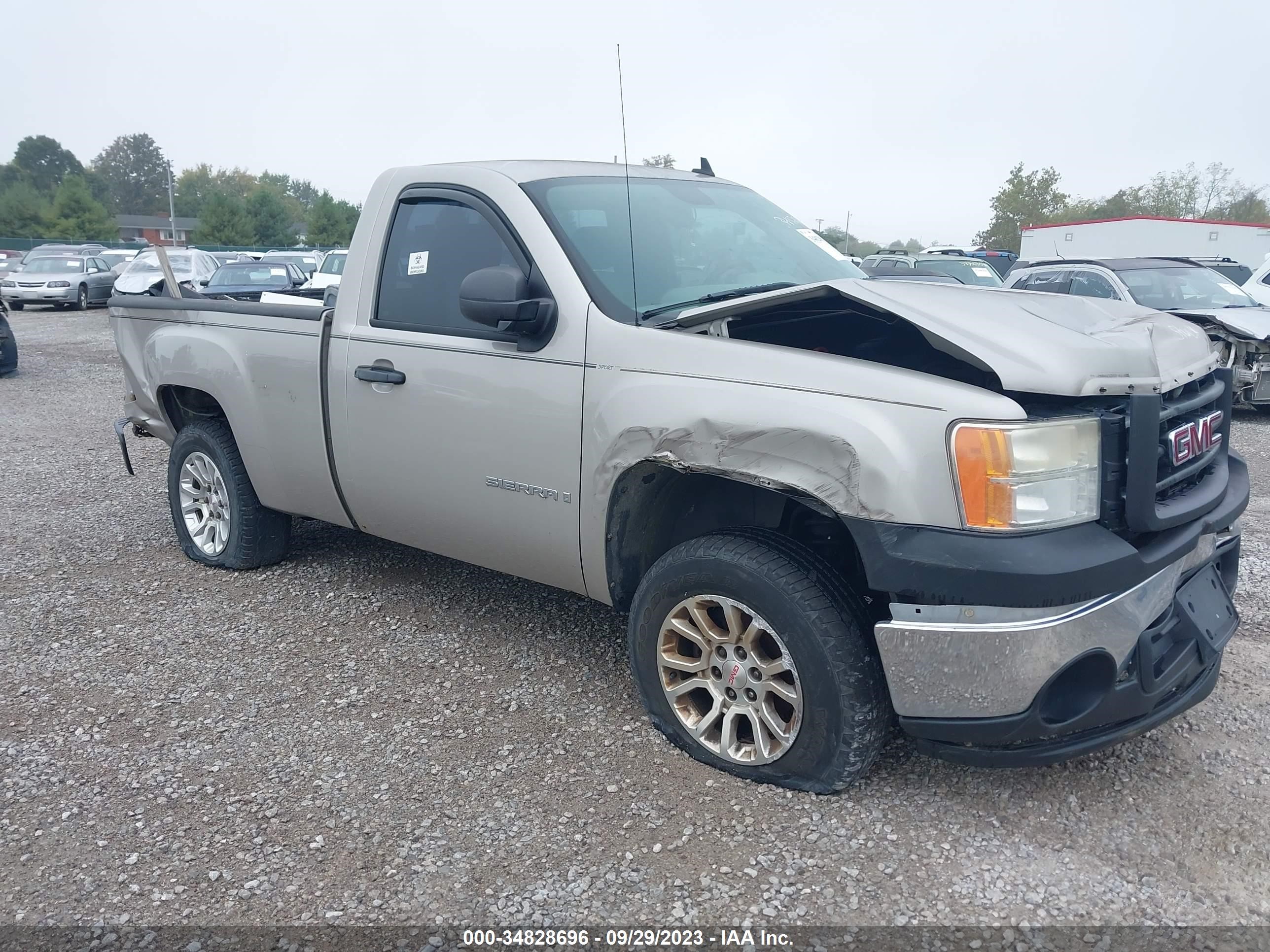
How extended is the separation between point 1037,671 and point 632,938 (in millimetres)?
1237

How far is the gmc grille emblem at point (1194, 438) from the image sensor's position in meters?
2.82

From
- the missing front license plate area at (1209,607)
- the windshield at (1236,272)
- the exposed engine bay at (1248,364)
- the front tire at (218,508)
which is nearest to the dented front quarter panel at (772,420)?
the missing front license plate area at (1209,607)

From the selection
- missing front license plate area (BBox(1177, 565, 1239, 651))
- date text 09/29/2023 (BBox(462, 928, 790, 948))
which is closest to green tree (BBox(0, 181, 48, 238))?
date text 09/29/2023 (BBox(462, 928, 790, 948))

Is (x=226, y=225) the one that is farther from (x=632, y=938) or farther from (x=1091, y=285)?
(x=632, y=938)

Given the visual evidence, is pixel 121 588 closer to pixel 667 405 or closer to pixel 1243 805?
pixel 667 405

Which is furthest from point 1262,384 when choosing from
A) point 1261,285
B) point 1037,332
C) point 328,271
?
point 328,271

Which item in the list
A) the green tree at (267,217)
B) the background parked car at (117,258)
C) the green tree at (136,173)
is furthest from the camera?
the green tree at (136,173)

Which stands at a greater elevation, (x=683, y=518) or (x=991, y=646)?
(x=683, y=518)

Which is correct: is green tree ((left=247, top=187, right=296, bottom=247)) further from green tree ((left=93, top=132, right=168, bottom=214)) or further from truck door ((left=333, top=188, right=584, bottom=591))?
truck door ((left=333, top=188, right=584, bottom=591))

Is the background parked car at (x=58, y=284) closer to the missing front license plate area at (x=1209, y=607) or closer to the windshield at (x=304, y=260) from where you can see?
the windshield at (x=304, y=260)

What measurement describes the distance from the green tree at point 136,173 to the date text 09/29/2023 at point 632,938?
13235 cm

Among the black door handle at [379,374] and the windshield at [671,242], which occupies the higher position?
the windshield at [671,242]

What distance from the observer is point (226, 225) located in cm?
6875

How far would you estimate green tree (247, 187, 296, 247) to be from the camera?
7038 centimetres
